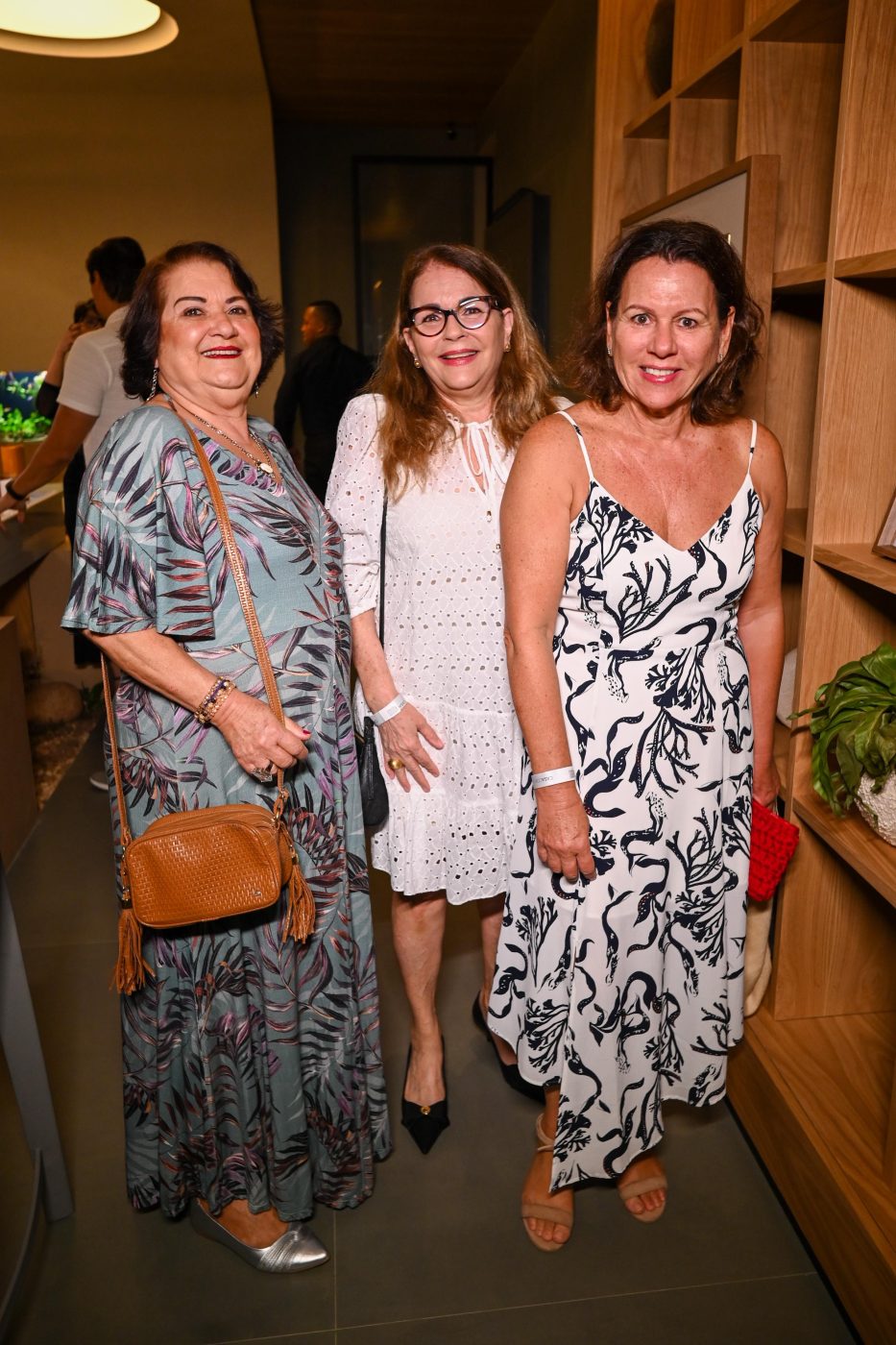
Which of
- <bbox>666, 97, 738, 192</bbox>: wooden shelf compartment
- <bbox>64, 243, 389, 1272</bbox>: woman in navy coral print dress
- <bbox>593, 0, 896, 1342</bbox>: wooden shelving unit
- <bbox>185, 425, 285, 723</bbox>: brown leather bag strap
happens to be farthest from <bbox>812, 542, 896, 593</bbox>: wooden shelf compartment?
<bbox>666, 97, 738, 192</bbox>: wooden shelf compartment

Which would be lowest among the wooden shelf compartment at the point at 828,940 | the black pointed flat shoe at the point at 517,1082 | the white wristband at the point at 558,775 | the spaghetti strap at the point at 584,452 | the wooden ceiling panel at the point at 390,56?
the black pointed flat shoe at the point at 517,1082

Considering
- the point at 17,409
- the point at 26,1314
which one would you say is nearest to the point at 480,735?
the point at 26,1314

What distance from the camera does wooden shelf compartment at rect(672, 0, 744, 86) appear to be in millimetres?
2557

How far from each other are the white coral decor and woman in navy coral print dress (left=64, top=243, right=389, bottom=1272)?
2.91ft

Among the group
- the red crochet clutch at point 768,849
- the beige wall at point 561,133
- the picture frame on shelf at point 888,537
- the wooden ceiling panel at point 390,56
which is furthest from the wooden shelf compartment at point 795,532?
the wooden ceiling panel at point 390,56

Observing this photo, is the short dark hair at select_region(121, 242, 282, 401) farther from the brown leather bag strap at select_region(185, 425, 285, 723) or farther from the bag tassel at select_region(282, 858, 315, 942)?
the bag tassel at select_region(282, 858, 315, 942)

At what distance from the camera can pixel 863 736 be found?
171 centimetres

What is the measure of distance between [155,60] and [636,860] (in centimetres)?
591

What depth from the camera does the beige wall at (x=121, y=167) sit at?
19.2 ft

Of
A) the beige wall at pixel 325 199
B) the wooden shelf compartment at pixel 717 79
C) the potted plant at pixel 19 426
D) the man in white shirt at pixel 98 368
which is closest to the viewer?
the wooden shelf compartment at pixel 717 79

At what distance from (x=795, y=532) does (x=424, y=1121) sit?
1453 millimetres

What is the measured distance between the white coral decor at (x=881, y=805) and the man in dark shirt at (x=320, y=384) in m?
4.57

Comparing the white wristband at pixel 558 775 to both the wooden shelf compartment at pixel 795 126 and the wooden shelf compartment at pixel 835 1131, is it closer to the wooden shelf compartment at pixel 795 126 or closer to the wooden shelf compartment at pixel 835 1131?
the wooden shelf compartment at pixel 835 1131

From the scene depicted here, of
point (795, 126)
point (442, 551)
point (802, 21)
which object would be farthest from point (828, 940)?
point (802, 21)
